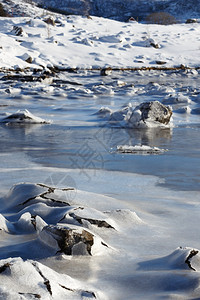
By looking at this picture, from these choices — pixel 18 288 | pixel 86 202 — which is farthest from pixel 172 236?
pixel 18 288

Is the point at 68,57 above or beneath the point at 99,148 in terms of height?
above

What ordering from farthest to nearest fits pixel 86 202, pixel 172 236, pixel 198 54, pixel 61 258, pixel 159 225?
pixel 198 54 < pixel 86 202 < pixel 159 225 < pixel 172 236 < pixel 61 258

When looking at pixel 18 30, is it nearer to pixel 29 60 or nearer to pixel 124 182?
pixel 29 60

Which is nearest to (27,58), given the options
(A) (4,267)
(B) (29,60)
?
(B) (29,60)

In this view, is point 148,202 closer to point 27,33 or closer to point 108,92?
point 108,92

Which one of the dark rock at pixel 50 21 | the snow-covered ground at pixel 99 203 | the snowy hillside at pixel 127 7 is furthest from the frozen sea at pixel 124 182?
the snowy hillside at pixel 127 7

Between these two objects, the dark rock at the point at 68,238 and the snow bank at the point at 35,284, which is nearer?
the snow bank at the point at 35,284

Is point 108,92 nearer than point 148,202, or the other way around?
point 148,202

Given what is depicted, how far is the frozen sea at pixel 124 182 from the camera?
1413 millimetres

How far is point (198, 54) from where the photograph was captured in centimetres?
2550

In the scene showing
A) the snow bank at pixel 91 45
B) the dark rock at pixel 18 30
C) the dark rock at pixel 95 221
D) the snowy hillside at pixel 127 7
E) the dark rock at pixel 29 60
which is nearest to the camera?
the dark rock at pixel 95 221

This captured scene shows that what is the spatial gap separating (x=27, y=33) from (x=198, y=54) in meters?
9.75

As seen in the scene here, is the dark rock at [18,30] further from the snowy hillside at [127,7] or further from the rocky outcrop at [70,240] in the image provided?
the snowy hillside at [127,7]

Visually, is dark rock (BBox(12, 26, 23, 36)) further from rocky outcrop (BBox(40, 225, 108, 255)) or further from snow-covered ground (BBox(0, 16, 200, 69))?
rocky outcrop (BBox(40, 225, 108, 255))
